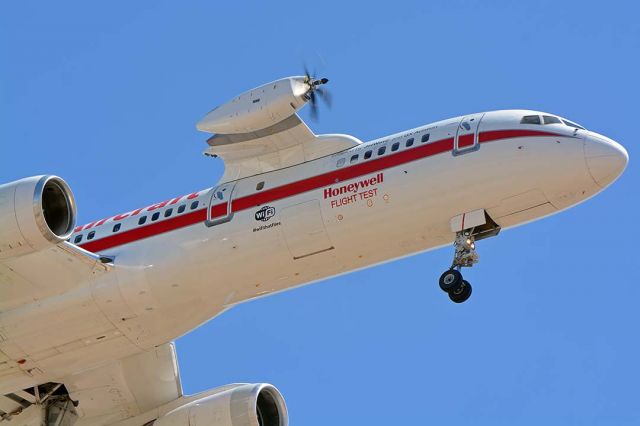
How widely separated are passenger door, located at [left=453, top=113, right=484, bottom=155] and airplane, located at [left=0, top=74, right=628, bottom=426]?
3cm

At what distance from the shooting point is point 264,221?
3191 centimetres

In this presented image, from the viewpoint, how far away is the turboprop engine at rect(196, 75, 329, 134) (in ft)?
108

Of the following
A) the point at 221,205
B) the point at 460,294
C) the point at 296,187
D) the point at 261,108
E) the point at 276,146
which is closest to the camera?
the point at 460,294

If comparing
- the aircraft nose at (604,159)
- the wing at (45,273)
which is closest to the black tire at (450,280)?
the aircraft nose at (604,159)

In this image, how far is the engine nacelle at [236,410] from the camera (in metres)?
34.5

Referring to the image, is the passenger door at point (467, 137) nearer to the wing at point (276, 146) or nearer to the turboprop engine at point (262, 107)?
the wing at point (276, 146)

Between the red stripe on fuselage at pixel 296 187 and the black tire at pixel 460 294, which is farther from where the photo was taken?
the red stripe on fuselage at pixel 296 187

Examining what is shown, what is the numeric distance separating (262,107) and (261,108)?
0.10 feet

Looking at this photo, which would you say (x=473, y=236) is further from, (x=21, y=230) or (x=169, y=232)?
(x=21, y=230)

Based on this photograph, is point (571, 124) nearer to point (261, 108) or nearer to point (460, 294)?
point (460, 294)

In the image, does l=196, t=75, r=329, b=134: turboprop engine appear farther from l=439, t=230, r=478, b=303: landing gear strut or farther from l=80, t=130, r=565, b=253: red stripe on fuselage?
l=439, t=230, r=478, b=303: landing gear strut

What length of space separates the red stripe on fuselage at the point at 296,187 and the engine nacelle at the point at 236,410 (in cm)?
460

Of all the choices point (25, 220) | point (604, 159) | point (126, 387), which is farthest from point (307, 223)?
point (126, 387)

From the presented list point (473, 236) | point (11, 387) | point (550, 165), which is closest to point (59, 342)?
point (11, 387)
